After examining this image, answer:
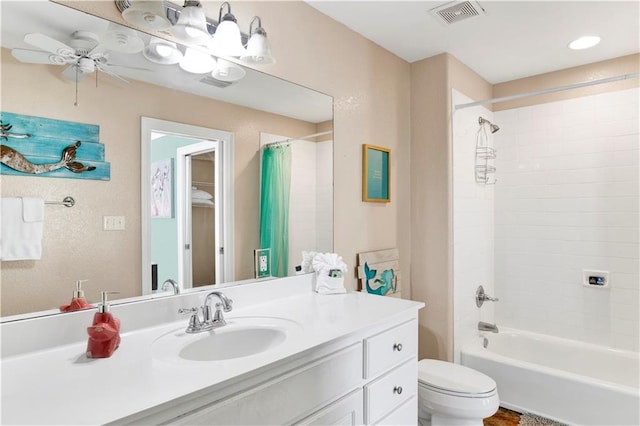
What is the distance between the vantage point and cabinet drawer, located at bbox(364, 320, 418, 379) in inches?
56.8

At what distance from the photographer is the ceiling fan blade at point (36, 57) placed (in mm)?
1127

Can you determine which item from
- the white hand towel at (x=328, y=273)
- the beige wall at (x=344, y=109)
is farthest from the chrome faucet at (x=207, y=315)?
the white hand towel at (x=328, y=273)

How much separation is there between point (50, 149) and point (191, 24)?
0.65m

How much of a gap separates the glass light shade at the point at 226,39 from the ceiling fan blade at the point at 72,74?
528mm

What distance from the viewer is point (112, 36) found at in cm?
132

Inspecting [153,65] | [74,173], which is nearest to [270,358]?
[74,173]

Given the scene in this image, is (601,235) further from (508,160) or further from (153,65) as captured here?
(153,65)

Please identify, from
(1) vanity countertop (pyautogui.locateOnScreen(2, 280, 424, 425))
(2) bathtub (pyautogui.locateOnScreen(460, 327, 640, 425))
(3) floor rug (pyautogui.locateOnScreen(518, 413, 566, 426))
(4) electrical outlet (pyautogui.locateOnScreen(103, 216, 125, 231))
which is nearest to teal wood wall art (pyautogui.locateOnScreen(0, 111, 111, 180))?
(4) electrical outlet (pyautogui.locateOnScreen(103, 216, 125, 231))

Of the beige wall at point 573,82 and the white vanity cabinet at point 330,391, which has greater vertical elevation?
the beige wall at point 573,82

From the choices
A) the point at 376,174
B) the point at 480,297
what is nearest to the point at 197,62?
the point at 376,174

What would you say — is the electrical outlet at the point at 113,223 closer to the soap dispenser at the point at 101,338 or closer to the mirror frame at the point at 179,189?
the mirror frame at the point at 179,189

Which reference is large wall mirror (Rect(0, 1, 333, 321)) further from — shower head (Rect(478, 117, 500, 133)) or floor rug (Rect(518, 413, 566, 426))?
floor rug (Rect(518, 413, 566, 426))

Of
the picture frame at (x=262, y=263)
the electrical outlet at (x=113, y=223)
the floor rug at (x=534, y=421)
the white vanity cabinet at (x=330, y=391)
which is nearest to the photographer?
the white vanity cabinet at (x=330, y=391)

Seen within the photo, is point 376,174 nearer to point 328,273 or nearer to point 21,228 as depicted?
point 328,273
